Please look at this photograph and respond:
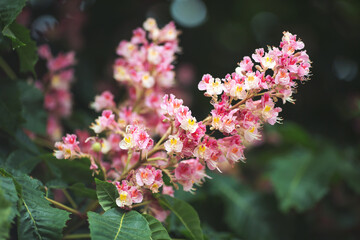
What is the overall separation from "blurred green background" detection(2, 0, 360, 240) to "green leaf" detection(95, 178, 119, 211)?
0.55 meters

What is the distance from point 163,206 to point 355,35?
259 centimetres

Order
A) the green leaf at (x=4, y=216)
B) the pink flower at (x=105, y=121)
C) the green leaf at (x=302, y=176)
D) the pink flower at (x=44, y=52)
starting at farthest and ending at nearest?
1. the green leaf at (x=302, y=176)
2. the pink flower at (x=44, y=52)
3. the pink flower at (x=105, y=121)
4. the green leaf at (x=4, y=216)

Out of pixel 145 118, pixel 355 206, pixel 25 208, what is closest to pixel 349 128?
pixel 355 206

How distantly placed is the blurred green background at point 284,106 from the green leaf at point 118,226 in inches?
21.8

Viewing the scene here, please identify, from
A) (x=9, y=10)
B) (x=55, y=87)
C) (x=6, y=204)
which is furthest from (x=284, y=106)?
(x=6, y=204)

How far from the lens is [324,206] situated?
9.01 feet

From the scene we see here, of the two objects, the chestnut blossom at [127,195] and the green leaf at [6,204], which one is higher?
the chestnut blossom at [127,195]

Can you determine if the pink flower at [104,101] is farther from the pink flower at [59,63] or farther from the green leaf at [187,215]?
the pink flower at [59,63]

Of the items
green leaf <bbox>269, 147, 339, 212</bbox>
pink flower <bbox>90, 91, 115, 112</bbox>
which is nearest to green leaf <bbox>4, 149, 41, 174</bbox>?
pink flower <bbox>90, 91, 115, 112</bbox>

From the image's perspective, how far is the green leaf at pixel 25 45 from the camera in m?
1.20

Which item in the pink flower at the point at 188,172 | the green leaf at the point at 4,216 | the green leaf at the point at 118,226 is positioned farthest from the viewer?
the pink flower at the point at 188,172

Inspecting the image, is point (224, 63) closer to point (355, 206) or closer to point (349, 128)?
point (349, 128)

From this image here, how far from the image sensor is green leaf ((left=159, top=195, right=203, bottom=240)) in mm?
1228

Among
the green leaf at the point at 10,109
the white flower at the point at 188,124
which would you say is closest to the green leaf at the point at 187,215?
the white flower at the point at 188,124
